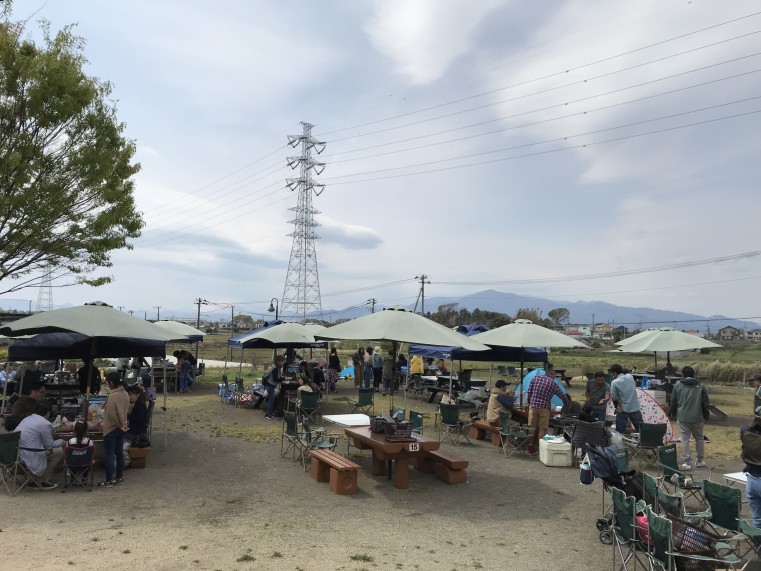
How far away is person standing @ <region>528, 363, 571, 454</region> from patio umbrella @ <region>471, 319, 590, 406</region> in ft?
4.39

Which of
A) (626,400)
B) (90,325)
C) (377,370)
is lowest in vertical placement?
(626,400)

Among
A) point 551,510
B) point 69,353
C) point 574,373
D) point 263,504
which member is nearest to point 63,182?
point 69,353

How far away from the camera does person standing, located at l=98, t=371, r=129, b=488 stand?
7566mm

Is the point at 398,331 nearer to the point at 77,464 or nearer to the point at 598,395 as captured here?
the point at 77,464

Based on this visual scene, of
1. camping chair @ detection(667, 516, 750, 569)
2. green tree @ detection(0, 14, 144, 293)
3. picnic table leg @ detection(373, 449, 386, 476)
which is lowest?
picnic table leg @ detection(373, 449, 386, 476)

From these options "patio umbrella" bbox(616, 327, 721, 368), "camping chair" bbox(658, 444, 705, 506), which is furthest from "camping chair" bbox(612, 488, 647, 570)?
"patio umbrella" bbox(616, 327, 721, 368)

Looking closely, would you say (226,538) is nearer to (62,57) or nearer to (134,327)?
(134,327)

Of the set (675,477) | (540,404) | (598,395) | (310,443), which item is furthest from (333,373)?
(675,477)

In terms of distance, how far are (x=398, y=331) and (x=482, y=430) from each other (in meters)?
4.50

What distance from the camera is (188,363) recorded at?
19.4m

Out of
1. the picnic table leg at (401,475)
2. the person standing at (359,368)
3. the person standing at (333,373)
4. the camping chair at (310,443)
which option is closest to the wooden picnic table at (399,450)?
the picnic table leg at (401,475)

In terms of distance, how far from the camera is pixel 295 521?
641 centimetres

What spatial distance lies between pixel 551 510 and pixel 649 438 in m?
2.83

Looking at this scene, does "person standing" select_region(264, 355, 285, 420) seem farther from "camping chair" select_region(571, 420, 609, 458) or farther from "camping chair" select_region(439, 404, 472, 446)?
"camping chair" select_region(571, 420, 609, 458)
